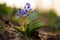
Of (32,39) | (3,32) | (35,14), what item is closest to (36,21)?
(35,14)

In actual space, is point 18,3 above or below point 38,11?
above

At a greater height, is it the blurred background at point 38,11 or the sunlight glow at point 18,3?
the sunlight glow at point 18,3

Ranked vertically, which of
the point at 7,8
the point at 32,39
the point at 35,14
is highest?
the point at 7,8

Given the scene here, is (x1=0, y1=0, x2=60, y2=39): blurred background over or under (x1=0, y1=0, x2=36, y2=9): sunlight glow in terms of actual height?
Answer: under

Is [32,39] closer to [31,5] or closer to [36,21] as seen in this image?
[36,21]

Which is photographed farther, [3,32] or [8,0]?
[8,0]

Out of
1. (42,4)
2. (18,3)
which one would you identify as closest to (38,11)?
(42,4)

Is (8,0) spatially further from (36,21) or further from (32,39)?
(32,39)

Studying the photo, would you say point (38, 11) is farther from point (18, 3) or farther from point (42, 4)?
point (18, 3)

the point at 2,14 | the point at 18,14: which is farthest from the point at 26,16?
the point at 2,14

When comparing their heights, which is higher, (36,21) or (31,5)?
(31,5)
